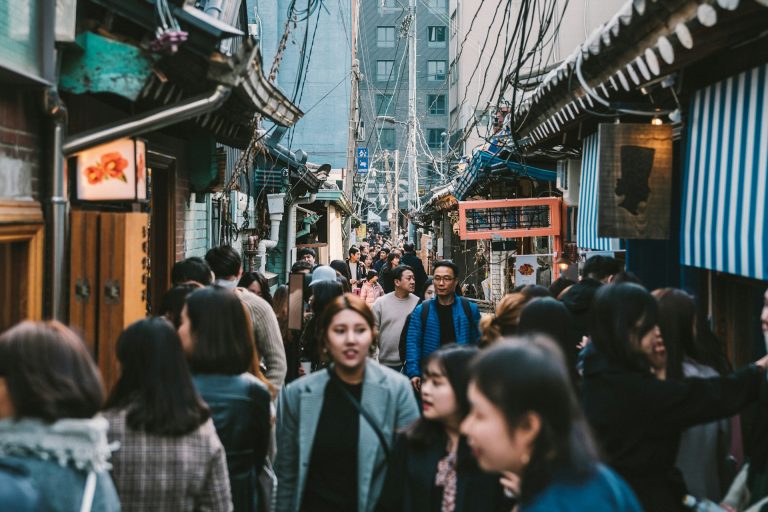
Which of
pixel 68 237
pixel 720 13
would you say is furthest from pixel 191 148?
pixel 720 13

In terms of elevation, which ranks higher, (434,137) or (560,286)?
(434,137)

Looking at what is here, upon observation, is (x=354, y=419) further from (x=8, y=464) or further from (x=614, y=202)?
(x=614, y=202)

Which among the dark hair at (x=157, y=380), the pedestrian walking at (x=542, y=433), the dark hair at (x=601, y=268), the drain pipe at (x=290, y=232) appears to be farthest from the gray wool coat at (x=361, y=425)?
the drain pipe at (x=290, y=232)

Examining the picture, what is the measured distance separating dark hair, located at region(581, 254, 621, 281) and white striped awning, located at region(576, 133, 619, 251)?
1799 mm

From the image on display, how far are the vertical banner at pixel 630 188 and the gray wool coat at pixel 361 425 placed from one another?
12.2 feet

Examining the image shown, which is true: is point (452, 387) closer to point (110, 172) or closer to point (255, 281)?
point (110, 172)

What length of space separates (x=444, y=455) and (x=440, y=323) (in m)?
5.18

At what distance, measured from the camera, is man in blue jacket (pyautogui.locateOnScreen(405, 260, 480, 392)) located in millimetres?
9594

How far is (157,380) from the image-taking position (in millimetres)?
4320

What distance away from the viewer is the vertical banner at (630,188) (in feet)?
26.8

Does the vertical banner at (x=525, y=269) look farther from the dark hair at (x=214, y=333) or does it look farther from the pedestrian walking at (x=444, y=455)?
the pedestrian walking at (x=444, y=455)

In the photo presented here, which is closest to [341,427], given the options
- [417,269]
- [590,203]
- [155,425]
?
[155,425]

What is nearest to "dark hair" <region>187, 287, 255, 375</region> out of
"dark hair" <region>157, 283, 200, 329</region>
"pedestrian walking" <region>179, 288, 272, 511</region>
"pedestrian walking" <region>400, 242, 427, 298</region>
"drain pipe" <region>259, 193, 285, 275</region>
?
"pedestrian walking" <region>179, 288, 272, 511</region>

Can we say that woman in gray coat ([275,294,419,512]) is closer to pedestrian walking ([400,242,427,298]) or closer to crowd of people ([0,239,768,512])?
crowd of people ([0,239,768,512])
